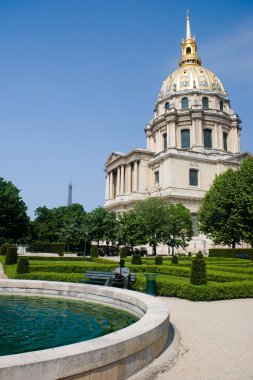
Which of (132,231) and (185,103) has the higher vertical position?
(185,103)

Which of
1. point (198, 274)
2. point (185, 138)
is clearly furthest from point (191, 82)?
point (198, 274)

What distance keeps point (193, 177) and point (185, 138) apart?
1267cm

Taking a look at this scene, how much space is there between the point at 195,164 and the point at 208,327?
5685 centimetres

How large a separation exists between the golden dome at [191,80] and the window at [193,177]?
2237 cm

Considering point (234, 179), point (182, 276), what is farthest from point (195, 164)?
point (182, 276)

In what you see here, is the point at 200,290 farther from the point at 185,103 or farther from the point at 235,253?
the point at 185,103

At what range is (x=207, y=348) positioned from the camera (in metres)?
7.05

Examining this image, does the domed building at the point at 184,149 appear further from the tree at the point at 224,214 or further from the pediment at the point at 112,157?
the tree at the point at 224,214

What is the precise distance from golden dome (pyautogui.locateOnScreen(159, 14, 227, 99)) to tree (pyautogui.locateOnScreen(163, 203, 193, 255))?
37.2 m

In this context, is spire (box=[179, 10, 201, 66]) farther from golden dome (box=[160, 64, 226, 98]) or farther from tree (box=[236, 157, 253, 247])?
tree (box=[236, 157, 253, 247])

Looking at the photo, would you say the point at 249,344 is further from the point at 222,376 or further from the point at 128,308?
the point at 128,308

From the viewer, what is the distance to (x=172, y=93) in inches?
3054

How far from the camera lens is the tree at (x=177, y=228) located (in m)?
46.7

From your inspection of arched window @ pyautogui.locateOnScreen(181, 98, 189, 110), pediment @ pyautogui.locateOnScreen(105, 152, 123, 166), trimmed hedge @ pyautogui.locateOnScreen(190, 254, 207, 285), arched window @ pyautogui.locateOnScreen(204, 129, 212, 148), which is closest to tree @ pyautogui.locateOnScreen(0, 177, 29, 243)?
pediment @ pyautogui.locateOnScreen(105, 152, 123, 166)
